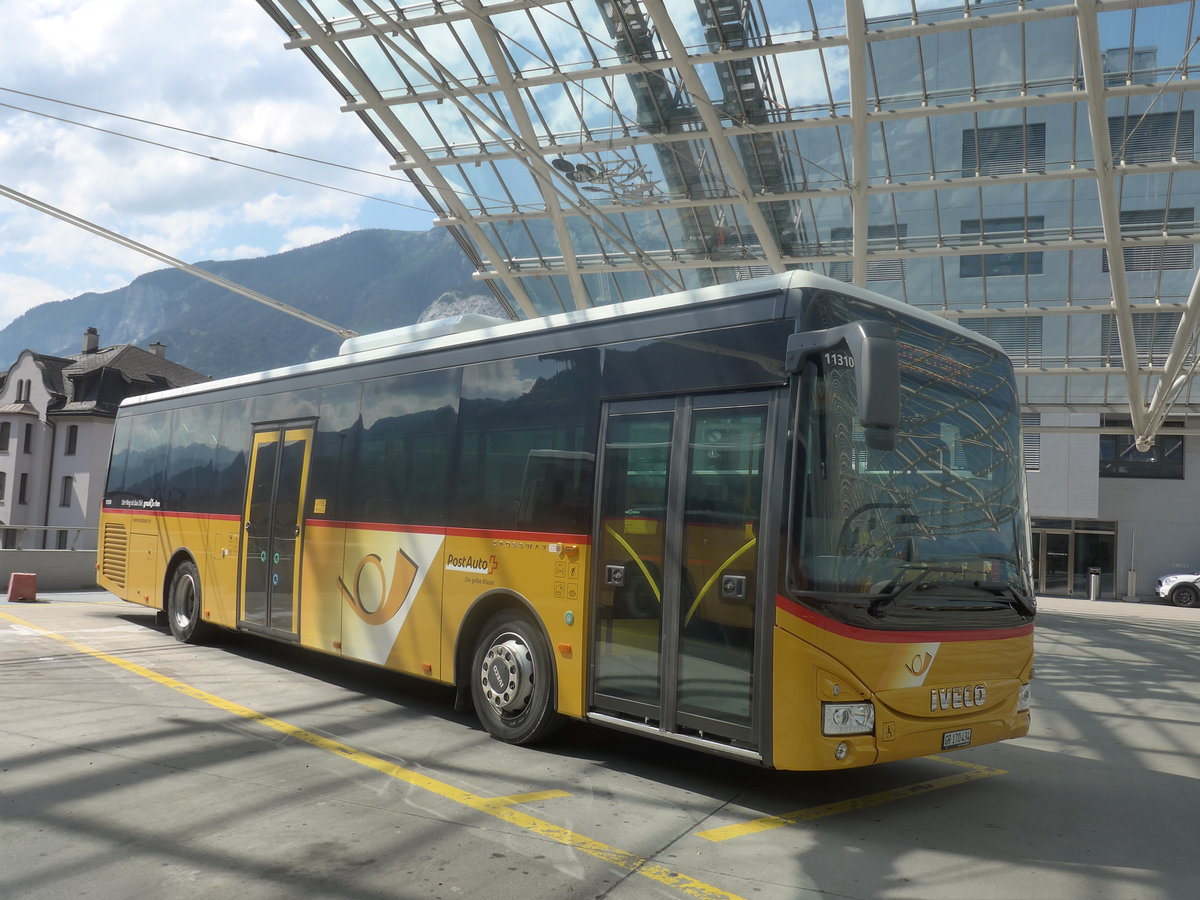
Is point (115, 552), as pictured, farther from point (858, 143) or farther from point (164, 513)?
point (858, 143)

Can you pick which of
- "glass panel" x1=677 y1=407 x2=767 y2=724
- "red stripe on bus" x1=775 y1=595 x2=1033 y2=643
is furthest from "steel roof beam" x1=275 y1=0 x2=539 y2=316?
"red stripe on bus" x1=775 y1=595 x2=1033 y2=643

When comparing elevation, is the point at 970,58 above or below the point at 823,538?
above

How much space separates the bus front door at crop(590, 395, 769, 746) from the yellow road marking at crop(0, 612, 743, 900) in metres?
0.93

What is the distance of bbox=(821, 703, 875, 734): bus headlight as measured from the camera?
545 cm

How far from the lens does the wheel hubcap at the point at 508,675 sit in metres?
7.27

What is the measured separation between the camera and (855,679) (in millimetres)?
5531

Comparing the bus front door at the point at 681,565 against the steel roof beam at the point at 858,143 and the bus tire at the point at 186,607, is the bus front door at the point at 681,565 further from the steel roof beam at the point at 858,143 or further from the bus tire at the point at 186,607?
the steel roof beam at the point at 858,143

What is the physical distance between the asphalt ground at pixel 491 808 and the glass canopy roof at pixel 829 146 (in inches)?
381

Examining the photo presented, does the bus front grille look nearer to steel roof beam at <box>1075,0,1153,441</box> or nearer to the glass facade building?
the glass facade building

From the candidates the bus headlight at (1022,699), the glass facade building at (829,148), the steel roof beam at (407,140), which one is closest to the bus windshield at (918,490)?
the bus headlight at (1022,699)

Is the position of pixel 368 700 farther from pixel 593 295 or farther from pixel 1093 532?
pixel 1093 532

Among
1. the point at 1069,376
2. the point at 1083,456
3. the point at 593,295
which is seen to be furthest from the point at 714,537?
the point at 1083,456

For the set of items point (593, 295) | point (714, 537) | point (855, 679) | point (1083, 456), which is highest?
point (593, 295)

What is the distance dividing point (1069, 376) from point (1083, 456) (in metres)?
11.3
